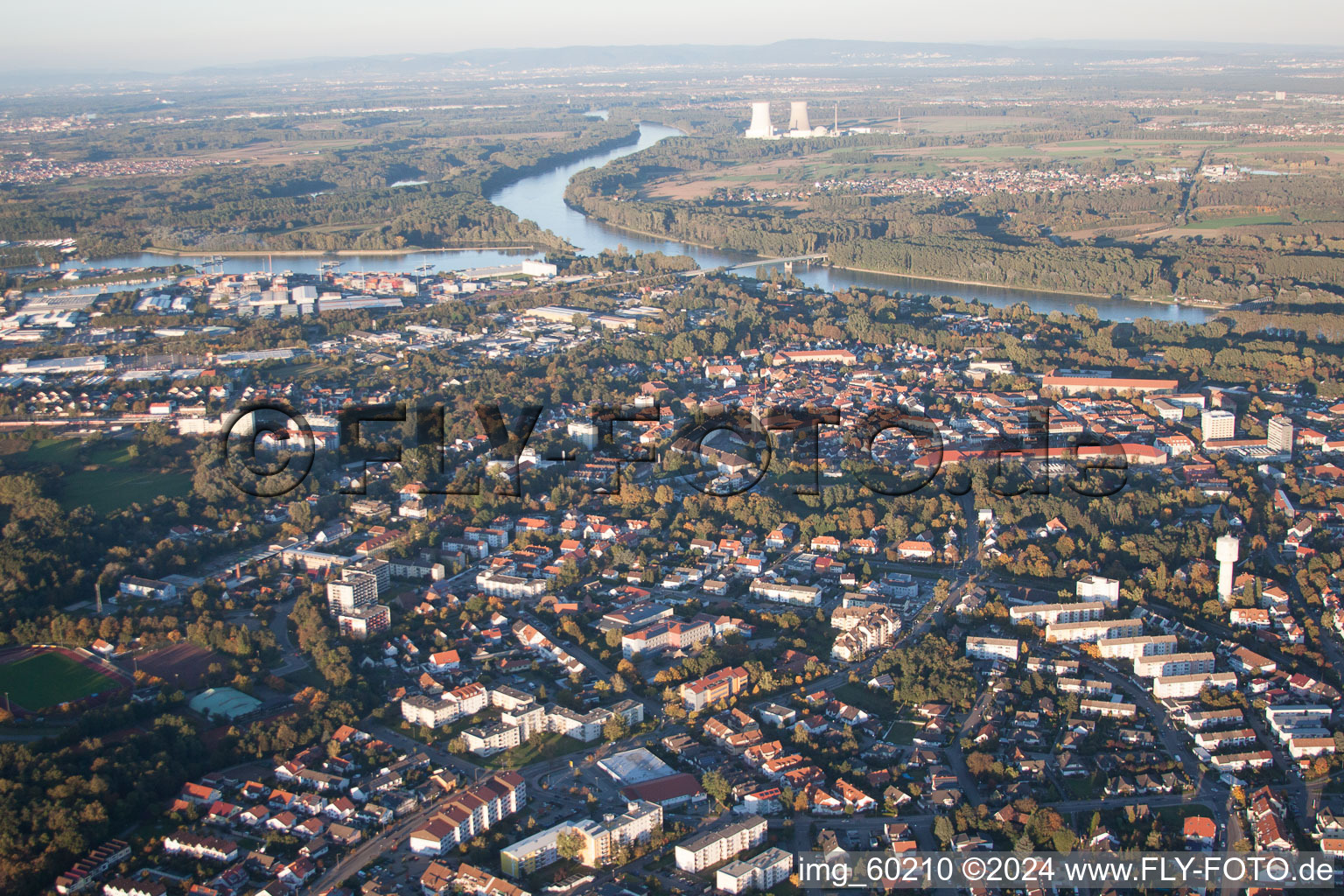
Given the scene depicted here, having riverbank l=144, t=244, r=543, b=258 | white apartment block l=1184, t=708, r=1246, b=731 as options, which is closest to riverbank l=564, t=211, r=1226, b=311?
riverbank l=144, t=244, r=543, b=258

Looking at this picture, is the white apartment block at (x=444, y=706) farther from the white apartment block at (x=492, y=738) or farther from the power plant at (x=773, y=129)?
the power plant at (x=773, y=129)

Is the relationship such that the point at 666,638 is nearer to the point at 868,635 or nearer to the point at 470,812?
the point at 868,635

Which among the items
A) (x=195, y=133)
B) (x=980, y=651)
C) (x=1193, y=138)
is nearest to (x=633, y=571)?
(x=980, y=651)

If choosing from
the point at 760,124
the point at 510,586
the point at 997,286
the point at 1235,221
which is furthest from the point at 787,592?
the point at 760,124

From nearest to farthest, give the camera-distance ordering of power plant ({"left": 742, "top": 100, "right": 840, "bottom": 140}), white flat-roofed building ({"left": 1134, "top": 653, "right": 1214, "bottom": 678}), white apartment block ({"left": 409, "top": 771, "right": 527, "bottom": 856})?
white apartment block ({"left": 409, "top": 771, "right": 527, "bottom": 856}) → white flat-roofed building ({"left": 1134, "top": 653, "right": 1214, "bottom": 678}) → power plant ({"left": 742, "top": 100, "right": 840, "bottom": 140})

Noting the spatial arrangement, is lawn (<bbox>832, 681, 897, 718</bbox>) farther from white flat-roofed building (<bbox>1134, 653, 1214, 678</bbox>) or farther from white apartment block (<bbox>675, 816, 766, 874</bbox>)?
white flat-roofed building (<bbox>1134, 653, 1214, 678</bbox>)

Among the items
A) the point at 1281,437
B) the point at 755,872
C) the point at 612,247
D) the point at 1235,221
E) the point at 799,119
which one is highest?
the point at 799,119
